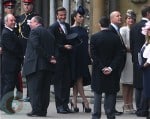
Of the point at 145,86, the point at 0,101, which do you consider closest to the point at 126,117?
the point at 145,86

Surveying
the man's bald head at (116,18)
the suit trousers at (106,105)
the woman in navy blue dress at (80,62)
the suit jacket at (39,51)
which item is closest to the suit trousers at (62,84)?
the woman in navy blue dress at (80,62)

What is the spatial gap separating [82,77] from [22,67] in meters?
1.14

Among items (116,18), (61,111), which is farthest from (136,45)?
(61,111)

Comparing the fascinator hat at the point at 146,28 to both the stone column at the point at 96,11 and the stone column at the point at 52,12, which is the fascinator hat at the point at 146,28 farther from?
the stone column at the point at 52,12

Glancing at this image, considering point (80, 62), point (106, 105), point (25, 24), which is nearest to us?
point (106, 105)

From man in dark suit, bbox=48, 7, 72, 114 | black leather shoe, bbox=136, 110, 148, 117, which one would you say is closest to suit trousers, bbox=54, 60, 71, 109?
man in dark suit, bbox=48, 7, 72, 114

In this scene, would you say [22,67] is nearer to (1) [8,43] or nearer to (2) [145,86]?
(1) [8,43]

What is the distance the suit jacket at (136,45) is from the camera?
14.0 m

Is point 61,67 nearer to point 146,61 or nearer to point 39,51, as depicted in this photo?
point 39,51

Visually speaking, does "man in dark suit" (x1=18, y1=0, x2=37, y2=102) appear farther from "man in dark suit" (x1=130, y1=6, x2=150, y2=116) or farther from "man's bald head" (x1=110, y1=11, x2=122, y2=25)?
"man in dark suit" (x1=130, y1=6, x2=150, y2=116)

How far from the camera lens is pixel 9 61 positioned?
47.3 feet

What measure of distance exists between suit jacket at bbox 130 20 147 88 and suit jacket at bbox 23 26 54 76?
145 cm

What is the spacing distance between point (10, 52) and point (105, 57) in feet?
7.08

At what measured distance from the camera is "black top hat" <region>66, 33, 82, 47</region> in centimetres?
1443
